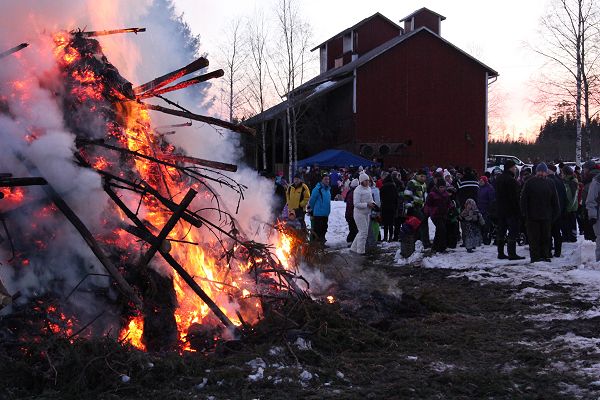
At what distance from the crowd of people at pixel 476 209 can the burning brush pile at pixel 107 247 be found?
3.15 meters

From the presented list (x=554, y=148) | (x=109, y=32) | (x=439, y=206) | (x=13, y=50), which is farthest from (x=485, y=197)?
(x=554, y=148)

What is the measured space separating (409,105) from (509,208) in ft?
70.2

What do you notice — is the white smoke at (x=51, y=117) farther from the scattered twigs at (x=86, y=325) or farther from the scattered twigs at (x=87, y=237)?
the scattered twigs at (x=86, y=325)

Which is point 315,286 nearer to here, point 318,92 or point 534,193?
A: point 534,193

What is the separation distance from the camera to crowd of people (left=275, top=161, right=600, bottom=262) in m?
10.9

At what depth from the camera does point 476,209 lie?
1248cm

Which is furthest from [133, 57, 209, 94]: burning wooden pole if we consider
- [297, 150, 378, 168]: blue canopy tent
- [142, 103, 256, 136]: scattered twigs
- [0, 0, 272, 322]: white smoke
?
[297, 150, 378, 168]: blue canopy tent

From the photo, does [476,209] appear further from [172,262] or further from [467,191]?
[172,262]

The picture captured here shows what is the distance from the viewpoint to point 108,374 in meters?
5.09

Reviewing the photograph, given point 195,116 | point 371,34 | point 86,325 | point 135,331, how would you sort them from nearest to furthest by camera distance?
point 86,325
point 135,331
point 195,116
point 371,34

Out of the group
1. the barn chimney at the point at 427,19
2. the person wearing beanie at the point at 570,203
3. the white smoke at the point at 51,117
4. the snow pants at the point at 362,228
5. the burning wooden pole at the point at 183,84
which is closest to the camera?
the white smoke at the point at 51,117

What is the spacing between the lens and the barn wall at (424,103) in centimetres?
3161

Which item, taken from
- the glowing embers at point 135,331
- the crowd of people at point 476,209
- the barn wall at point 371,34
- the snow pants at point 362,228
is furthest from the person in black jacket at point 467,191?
the barn wall at point 371,34

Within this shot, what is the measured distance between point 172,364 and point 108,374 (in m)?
0.53
